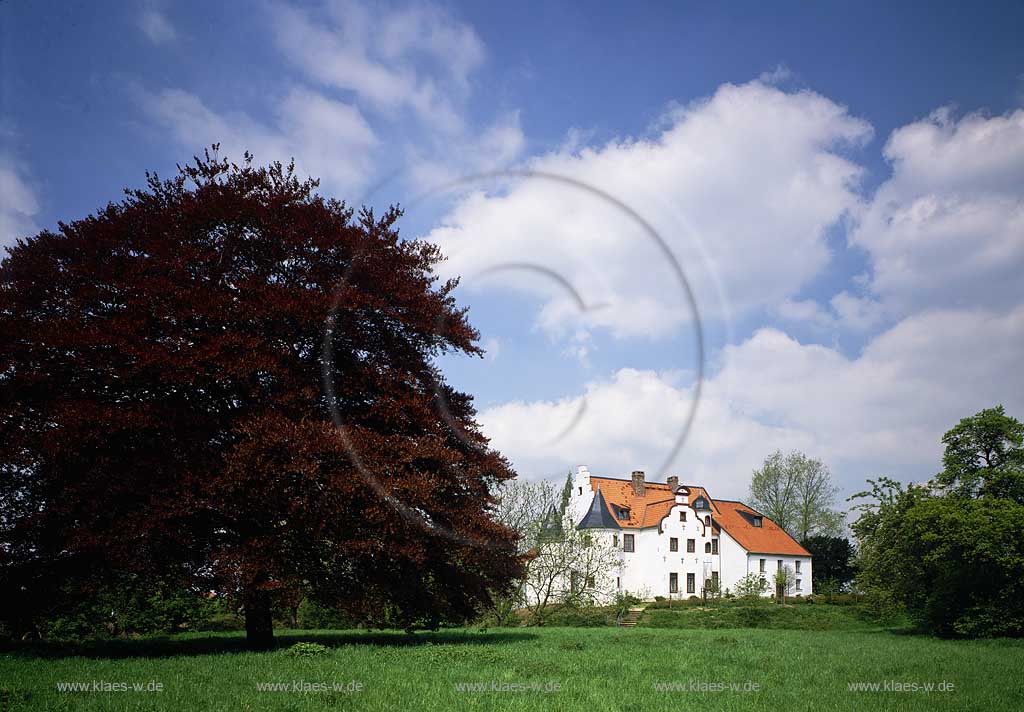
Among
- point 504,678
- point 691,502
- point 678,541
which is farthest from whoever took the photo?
point 691,502

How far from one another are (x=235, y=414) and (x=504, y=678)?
9777mm

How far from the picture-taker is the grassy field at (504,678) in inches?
379

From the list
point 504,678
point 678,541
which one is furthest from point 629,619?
point 504,678

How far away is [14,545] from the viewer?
16.7 m

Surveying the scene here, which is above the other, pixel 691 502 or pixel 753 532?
pixel 691 502

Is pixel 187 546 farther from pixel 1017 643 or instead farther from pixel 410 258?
pixel 1017 643

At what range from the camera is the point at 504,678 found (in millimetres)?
11828

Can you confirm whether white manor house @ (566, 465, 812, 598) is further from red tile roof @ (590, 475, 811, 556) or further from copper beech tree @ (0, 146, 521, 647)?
copper beech tree @ (0, 146, 521, 647)

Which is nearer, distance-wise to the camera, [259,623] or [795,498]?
[259,623]

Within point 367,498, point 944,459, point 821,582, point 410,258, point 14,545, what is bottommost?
point 821,582

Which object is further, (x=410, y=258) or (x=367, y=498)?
(x=410, y=258)

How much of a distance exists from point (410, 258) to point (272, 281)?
3.89 m

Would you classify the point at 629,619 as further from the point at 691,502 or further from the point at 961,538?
the point at 691,502

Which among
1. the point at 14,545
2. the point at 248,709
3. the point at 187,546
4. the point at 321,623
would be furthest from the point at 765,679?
the point at 321,623
